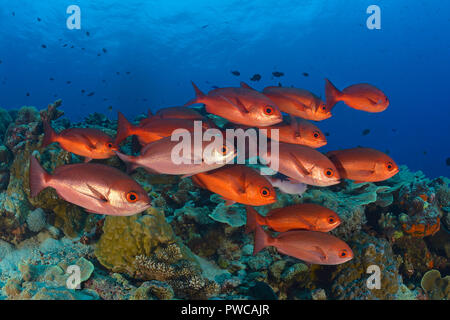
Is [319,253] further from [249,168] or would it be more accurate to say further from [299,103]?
[299,103]

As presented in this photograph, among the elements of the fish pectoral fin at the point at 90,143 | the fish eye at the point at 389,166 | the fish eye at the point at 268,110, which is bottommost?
the fish eye at the point at 389,166

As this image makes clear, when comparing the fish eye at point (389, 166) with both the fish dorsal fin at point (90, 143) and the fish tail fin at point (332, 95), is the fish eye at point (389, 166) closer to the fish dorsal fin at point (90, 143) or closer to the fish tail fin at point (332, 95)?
the fish tail fin at point (332, 95)

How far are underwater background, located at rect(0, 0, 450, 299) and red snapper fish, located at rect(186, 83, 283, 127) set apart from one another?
200 cm

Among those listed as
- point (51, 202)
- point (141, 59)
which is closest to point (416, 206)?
point (51, 202)

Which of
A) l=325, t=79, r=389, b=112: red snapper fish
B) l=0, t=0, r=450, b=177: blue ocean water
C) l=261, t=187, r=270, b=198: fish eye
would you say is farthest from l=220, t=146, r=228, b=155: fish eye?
l=0, t=0, r=450, b=177: blue ocean water

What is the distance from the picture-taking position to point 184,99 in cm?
7931

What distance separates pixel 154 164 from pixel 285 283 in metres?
3.06

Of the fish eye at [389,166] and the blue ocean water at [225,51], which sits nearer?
the fish eye at [389,166]

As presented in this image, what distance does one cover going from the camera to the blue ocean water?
4275 cm

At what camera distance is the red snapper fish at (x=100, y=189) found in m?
2.14

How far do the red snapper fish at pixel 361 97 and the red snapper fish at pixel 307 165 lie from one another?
3.95ft

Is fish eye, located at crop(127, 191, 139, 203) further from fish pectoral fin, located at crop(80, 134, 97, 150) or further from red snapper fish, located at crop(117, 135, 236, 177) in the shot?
fish pectoral fin, located at crop(80, 134, 97, 150)

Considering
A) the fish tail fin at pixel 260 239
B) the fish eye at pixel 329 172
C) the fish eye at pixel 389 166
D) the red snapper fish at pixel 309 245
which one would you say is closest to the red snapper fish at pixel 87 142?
the fish tail fin at pixel 260 239
